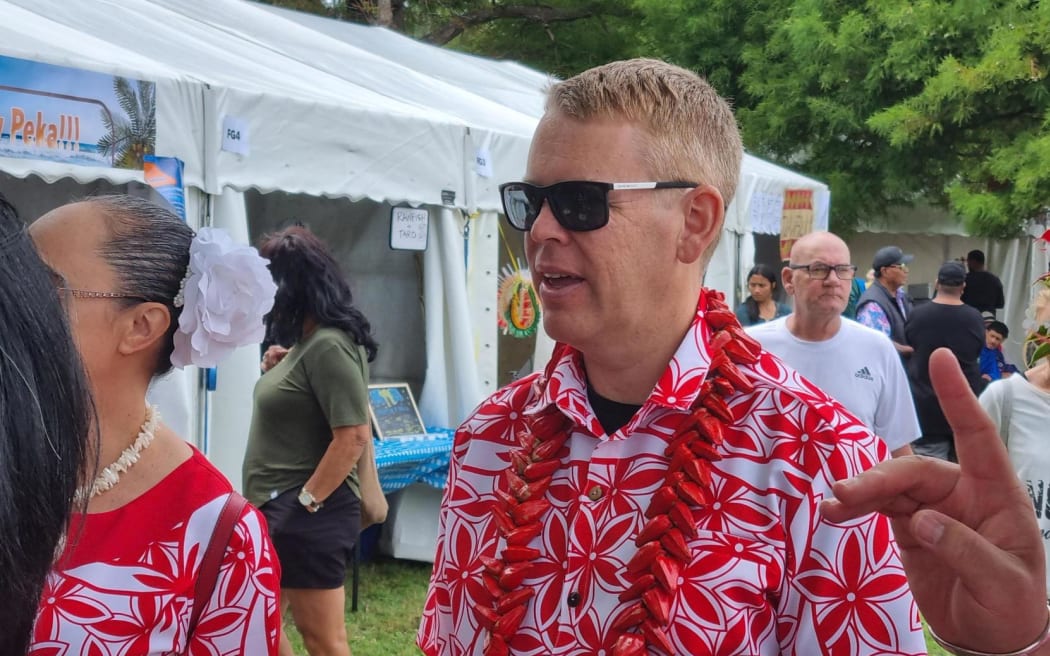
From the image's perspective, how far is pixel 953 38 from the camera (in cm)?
1359

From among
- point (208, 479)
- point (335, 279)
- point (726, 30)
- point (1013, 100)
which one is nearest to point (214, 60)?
point (335, 279)

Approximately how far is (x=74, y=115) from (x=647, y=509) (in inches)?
155

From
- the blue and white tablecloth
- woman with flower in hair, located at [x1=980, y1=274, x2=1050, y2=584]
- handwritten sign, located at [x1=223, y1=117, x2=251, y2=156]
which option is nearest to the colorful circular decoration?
the blue and white tablecloth

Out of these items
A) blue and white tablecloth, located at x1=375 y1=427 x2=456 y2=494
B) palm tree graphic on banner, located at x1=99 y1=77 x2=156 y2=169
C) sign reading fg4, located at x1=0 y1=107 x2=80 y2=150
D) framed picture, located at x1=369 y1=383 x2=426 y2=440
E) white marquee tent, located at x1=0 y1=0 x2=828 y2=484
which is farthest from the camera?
framed picture, located at x1=369 y1=383 x2=426 y2=440

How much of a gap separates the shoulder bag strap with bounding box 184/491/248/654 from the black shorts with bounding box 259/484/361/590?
2.09m

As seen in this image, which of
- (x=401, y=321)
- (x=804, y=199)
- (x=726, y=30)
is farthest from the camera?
(x=726, y=30)

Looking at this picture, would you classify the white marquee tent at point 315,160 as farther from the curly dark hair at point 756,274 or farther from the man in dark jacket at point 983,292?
the man in dark jacket at point 983,292

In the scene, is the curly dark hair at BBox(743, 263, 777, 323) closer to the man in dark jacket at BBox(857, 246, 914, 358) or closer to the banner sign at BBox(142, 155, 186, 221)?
the man in dark jacket at BBox(857, 246, 914, 358)

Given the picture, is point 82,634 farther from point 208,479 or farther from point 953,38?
point 953,38

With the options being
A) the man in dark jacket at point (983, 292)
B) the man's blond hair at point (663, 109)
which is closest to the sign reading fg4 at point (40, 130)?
the man's blond hair at point (663, 109)

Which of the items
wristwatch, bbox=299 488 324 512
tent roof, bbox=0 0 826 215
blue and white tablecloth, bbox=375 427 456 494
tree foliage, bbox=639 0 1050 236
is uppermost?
tree foliage, bbox=639 0 1050 236

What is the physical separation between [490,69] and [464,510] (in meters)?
11.2

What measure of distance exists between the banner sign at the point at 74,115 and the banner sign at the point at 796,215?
6616mm

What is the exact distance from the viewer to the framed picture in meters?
7.02
